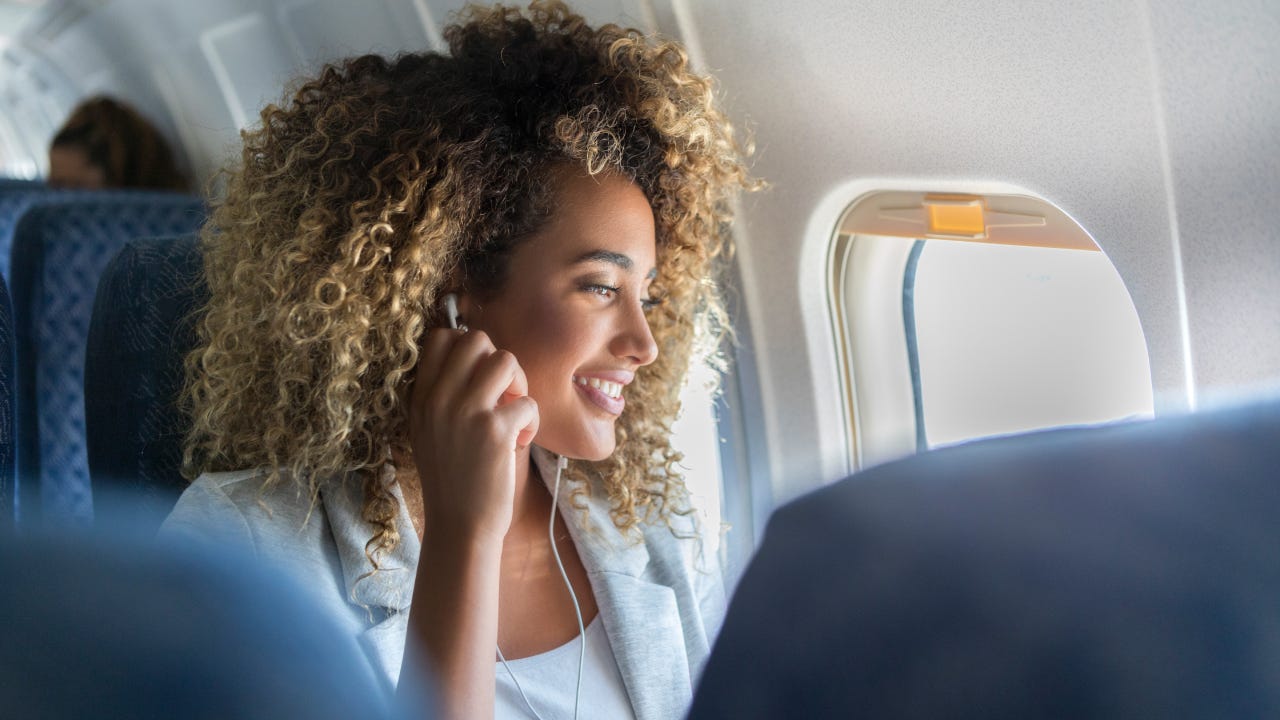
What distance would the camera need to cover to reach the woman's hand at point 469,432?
1312 mm

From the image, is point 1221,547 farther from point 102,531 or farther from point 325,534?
point 325,534

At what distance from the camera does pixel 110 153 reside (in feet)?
16.8

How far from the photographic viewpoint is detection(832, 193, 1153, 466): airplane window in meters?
1.72

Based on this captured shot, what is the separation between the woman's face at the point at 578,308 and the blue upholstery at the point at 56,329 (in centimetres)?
99

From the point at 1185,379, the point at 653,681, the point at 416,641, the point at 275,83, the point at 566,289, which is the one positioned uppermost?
the point at 275,83

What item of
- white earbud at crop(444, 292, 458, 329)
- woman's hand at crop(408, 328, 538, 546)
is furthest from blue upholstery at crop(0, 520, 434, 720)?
white earbud at crop(444, 292, 458, 329)

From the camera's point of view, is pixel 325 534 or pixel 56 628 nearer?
pixel 56 628

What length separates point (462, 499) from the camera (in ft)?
4.32

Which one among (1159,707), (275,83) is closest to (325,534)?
(1159,707)

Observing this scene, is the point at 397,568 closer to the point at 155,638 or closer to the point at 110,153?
the point at 155,638

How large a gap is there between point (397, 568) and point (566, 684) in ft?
1.00

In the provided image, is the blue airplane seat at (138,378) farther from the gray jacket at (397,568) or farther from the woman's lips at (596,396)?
the woman's lips at (596,396)

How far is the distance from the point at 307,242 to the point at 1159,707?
1.36m

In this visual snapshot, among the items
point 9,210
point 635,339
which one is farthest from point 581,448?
point 9,210
